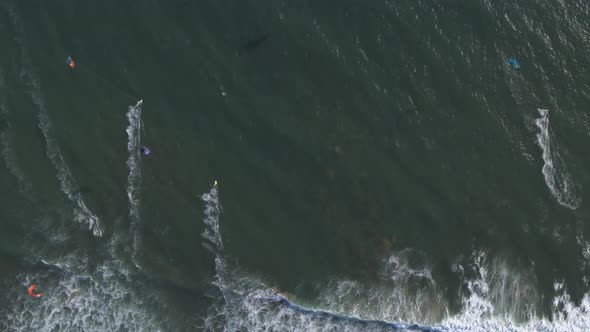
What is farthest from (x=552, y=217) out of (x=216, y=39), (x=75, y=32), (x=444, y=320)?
(x=75, y=32)

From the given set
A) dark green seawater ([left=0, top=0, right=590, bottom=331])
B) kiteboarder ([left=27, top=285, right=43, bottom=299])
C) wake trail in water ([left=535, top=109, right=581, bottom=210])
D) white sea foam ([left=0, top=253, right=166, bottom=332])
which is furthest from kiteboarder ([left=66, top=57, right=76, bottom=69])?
wake trail in water ([left=535, top=109, right=581, bottom=210])

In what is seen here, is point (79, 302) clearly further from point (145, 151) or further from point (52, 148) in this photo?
point (145, 151)

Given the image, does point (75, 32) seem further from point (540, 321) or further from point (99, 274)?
point (540, 321)

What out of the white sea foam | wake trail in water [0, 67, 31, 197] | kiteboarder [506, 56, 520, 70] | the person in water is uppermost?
kiteboarder [506, 56, 520, 70]

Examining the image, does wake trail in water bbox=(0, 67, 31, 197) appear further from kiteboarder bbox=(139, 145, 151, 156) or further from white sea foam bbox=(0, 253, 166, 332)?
kiteboarder bbox=(139, 145, 151, 156)

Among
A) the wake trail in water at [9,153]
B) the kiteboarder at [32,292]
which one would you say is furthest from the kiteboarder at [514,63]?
the kiteboarder at [32,292]
